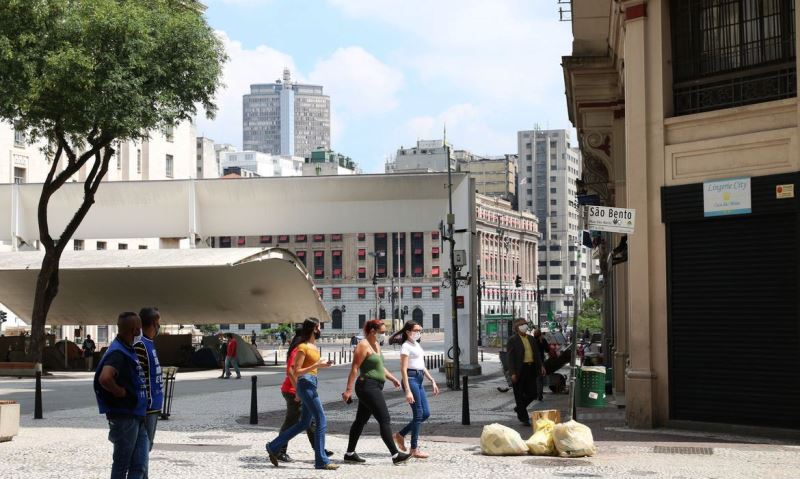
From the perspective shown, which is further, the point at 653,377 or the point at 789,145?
the point at 653,377

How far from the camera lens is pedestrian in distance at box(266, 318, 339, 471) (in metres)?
13.1

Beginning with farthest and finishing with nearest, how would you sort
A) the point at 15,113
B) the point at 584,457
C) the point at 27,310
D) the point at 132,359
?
the point at 27,310, the point at 15,113, the point at 584,457, the point at 132,359

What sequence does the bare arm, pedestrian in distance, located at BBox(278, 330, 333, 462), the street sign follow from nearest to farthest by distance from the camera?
the bare arm
pedestrian in distance, located at BBox(278, 330, 333, 462)
the street sign

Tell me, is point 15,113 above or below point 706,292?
above

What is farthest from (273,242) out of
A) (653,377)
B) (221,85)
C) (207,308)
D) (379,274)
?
(653,377)

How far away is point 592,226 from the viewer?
Answer: 14867 millimetres

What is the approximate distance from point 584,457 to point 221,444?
508 cm

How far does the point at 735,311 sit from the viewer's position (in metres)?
16.5

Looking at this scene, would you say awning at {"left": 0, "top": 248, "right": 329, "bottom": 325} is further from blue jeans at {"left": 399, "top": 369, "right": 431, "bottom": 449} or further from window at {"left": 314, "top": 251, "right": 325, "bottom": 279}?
window at {"left": 314, "top": 251, "right": 325, "bottom": 279}

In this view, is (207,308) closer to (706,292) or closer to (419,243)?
(706,292)

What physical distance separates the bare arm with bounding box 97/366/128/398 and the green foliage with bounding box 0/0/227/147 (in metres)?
27.3

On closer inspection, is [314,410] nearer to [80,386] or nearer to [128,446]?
[128,446]

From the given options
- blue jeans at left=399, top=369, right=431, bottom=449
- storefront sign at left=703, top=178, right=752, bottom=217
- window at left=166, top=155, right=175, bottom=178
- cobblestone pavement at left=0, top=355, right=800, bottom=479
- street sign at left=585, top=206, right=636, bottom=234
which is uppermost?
window at left=166, top=155, right=175, bottom=178

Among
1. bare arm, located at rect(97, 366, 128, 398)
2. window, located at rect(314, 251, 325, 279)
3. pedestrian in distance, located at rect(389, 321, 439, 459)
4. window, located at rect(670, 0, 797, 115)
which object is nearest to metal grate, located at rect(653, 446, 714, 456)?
pedestrian in distance, located at rect(389, 321, 439, 459)
